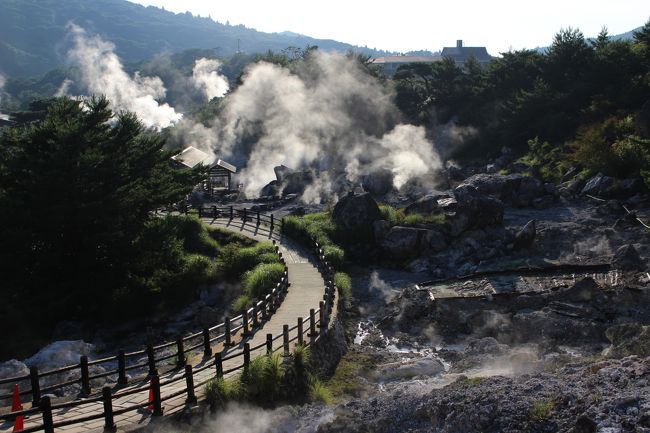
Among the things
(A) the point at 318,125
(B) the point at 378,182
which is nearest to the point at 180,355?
(B) the point at 378,182

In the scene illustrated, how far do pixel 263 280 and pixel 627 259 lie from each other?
13949 millimetres

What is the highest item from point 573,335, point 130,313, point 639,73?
point 639,73

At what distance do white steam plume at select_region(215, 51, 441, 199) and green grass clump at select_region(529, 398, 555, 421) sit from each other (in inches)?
1522

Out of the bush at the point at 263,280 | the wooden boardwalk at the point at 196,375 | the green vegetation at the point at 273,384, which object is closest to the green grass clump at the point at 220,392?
the green vegetation at the point at 273,384

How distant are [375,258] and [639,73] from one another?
3127 centimetres

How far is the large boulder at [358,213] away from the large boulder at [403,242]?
207 cm

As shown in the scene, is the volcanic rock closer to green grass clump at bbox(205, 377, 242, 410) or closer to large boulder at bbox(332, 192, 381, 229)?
large boulder at bbox(332, 192, 381, 229)

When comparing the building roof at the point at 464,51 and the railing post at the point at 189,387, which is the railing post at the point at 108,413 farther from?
the building roof at the point at 464,51

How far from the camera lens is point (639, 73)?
5084 cm

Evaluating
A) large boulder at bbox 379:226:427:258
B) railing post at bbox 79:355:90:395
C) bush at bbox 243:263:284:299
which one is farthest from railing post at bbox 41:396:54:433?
large boulder at bbox 379:226:427:258

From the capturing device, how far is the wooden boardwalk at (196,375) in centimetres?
1302

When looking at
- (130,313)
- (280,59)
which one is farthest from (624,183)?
(280,59)

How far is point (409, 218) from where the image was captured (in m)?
34.5

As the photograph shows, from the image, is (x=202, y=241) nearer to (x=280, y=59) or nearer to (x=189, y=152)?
(x=189, y=152)
